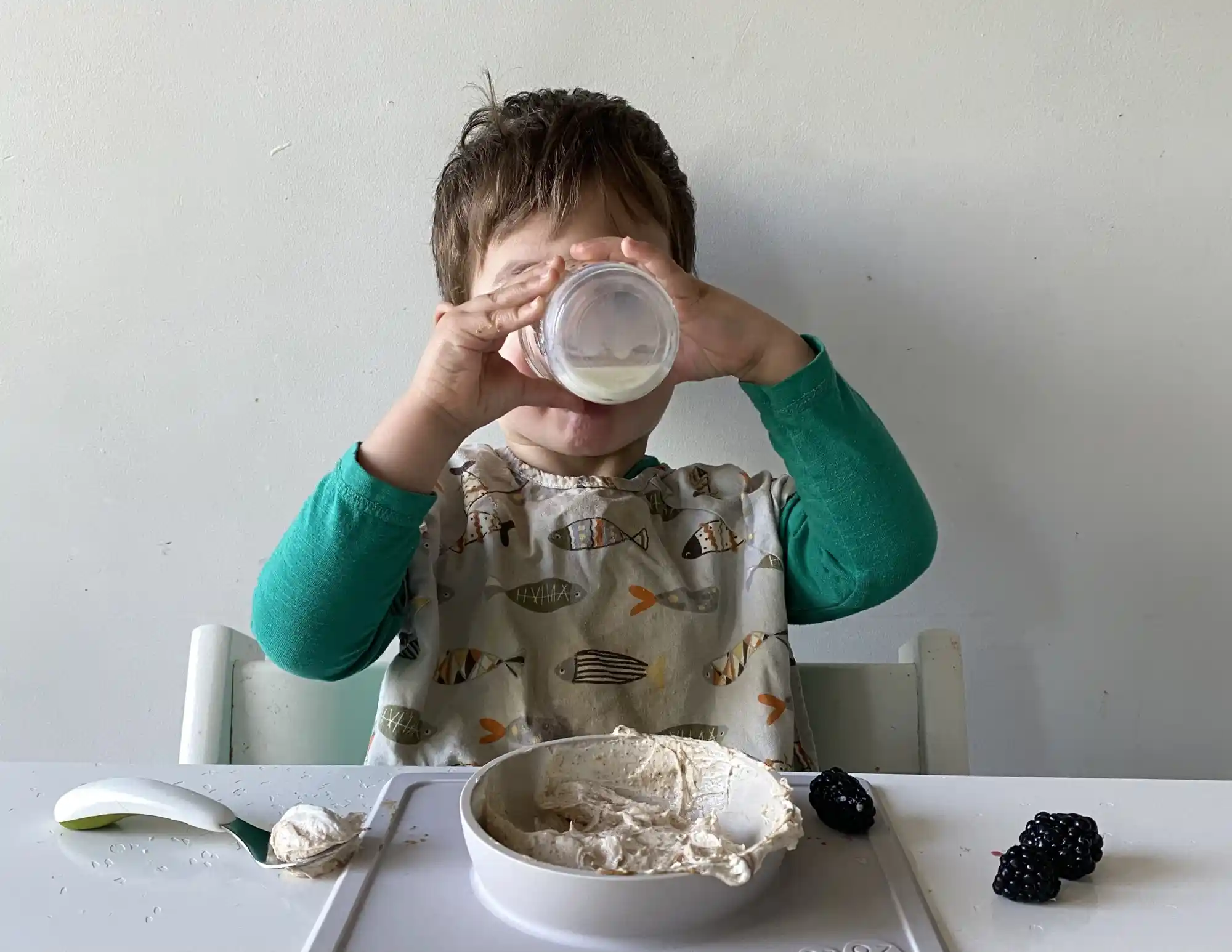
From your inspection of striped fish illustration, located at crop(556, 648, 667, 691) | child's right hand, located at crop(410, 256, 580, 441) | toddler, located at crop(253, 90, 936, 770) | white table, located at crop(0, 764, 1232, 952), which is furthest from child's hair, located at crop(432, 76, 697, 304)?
white table, located at crop(0, 764, 1232, 952)

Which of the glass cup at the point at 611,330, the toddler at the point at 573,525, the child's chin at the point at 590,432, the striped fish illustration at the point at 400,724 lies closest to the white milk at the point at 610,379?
the glass cup at the point at 611,330

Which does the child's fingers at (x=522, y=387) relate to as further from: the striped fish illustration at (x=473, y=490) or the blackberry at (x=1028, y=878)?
the blackberry at (x=1028, y=878)

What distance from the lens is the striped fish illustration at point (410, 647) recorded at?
2.50ft

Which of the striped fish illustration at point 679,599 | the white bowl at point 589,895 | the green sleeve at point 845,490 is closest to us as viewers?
the white bowl at point 589,895

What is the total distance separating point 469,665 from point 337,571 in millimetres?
A: 153

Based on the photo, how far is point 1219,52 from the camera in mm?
876

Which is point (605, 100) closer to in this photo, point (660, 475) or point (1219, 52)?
point (660, 475)

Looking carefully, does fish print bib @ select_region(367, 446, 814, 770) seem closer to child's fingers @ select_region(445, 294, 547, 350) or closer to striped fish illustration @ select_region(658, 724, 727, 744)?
striped fish illustration @ select_region(658, 724, 727, 744)

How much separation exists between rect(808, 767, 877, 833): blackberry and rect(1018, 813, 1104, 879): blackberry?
73mm

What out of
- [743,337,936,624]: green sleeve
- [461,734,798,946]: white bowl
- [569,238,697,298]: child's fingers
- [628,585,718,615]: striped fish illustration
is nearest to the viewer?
[461,734,798,946]: white bowl

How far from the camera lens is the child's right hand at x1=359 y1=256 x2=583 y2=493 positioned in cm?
63

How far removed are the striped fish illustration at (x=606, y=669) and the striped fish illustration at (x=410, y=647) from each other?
0.37ft

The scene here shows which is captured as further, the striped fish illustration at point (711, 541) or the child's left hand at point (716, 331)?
the striped fish illustration at point (711, 541)

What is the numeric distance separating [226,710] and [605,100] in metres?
0.59
